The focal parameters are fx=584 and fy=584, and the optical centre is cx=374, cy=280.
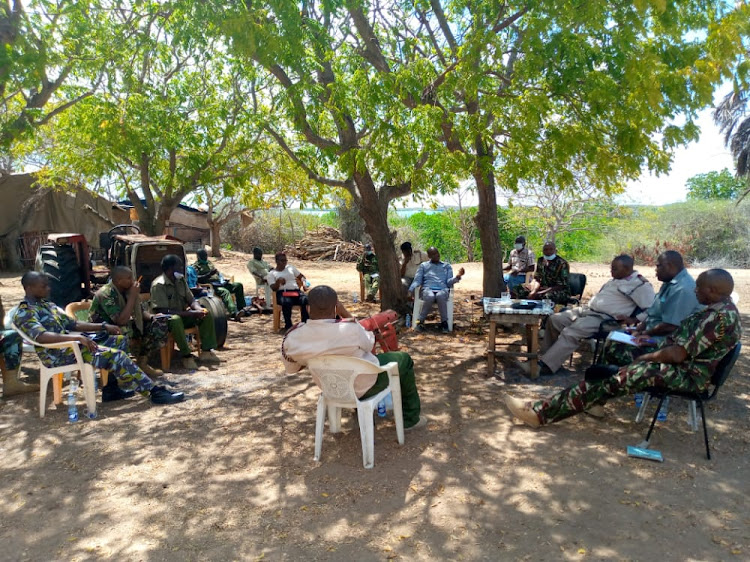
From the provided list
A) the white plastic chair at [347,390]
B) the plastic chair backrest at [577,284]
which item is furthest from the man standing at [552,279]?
the white plastic chair at [347,390]

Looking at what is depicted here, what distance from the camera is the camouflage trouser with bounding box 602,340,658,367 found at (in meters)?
5.18

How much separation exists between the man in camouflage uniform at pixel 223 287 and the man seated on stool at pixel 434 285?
313 centimetres

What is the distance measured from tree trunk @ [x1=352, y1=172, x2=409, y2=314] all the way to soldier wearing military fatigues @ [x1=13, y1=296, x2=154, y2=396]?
14.2 ft

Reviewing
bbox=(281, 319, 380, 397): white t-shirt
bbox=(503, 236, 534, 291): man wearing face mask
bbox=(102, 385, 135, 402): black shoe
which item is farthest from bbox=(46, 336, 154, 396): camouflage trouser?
bbox=(503, 236, 534, 291): man wearing face mask

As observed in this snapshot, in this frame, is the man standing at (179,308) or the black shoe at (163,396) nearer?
the black shoe at (163,396)

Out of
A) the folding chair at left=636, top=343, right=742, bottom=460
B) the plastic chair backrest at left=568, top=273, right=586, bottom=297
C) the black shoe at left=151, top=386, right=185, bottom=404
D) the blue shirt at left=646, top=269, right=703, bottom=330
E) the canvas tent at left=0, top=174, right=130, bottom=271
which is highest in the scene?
the canvas tent at left=0, top=174, right=130, bottom=271

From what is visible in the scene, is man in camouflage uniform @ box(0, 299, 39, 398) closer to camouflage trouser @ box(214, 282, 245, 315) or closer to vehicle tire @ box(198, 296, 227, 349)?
vehicle tire @ box(198, 296, 227, 349)

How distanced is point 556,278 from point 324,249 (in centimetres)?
1507

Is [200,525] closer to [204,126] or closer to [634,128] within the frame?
[634,128]

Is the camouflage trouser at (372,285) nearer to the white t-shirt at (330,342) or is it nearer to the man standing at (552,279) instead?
the man standing at (552,279)

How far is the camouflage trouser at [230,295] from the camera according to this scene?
9.75 meters

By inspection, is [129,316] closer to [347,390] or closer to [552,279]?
[347,390]

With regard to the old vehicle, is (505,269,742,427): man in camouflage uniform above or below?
below

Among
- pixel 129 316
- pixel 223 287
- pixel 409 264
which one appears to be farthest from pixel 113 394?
pixel 409 264
